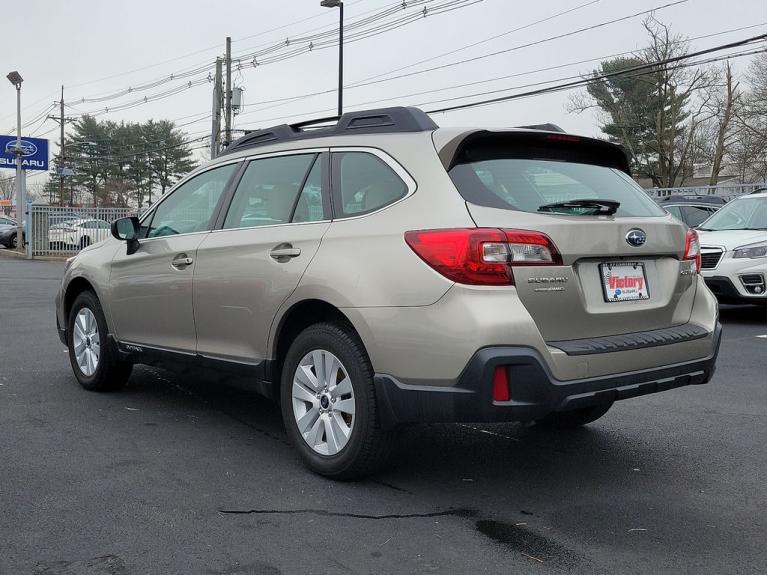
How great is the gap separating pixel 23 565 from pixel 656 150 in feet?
174

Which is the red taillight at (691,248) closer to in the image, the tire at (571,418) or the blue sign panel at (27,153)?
the tire at (571,418)

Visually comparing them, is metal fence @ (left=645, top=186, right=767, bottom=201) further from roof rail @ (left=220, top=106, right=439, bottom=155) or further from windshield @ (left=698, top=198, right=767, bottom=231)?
roof rail @ (left=220, top=106, right=439, bottom=155)

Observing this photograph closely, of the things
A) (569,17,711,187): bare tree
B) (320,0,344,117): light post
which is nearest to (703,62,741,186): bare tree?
(569,17,711,187): bare tree

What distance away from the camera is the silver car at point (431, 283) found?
347 centimetres

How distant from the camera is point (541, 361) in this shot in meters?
3.44

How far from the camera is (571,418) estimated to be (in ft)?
16.8

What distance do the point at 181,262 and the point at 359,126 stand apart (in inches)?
59.3

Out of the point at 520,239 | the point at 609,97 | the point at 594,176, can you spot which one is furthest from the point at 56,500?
the point at 609,97

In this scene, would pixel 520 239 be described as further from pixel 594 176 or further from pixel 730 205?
pixel 730 205

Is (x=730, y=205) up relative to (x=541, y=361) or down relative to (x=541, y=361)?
up

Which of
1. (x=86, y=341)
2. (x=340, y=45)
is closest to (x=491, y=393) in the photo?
(x=86, y=341)

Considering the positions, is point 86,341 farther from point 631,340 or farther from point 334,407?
point 631,340

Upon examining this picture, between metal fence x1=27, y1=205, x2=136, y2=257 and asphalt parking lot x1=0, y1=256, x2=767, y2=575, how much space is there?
25223mm

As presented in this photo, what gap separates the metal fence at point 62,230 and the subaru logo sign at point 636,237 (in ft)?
91.3
